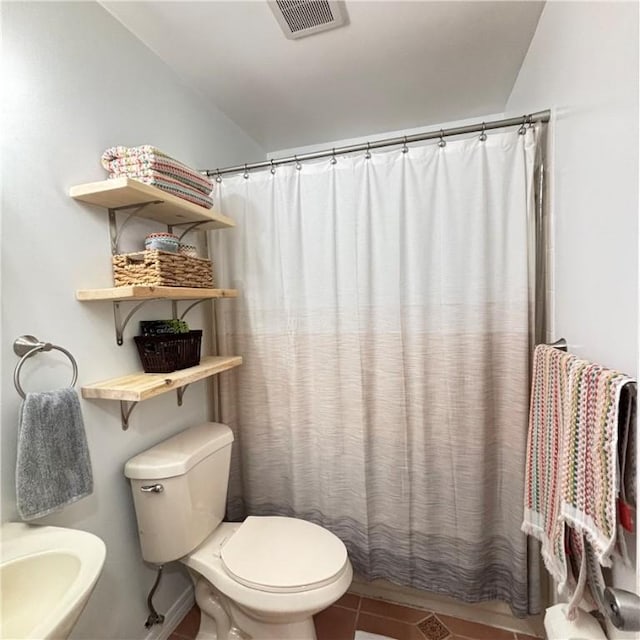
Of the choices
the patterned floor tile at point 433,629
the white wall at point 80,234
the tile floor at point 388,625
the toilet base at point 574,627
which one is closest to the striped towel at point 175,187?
the white wall at point 80,234

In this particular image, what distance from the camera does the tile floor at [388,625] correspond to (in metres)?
1.41

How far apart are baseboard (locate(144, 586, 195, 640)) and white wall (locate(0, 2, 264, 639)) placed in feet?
0.16

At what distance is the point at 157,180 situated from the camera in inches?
45.7

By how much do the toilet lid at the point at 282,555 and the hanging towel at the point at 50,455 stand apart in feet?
1.86

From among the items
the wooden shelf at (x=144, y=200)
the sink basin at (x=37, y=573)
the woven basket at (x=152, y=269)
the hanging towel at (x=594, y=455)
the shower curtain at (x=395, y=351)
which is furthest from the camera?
the shower curtain at (x=395, y=351)

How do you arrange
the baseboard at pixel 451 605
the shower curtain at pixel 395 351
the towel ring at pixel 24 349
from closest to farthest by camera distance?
the towel ring at pixel 24 349 < the shower curtain at pixel 395 351 < the baseboard at pixel 451 605

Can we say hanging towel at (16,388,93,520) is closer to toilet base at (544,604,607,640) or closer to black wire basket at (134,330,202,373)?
black wire basket at (134,330,202,373)

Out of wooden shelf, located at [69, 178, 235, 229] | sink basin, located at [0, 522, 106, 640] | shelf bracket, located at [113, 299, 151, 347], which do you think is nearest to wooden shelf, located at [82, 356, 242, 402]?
shelf bracket, located at [113, 299, 151, 347]

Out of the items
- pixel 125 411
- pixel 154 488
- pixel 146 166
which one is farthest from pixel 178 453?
pixel 146 166

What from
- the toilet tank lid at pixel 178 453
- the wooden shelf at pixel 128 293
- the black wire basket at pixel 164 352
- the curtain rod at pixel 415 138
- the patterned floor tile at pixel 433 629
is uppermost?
the curtain rod at pixel 415 138

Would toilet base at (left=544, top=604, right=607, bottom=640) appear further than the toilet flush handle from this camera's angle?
No

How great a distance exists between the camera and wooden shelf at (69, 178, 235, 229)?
105cm

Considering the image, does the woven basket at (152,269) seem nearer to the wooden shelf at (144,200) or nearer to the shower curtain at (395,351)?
the wooden shelf at (144,200)

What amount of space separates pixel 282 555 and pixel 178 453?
→ 52 centimetres
